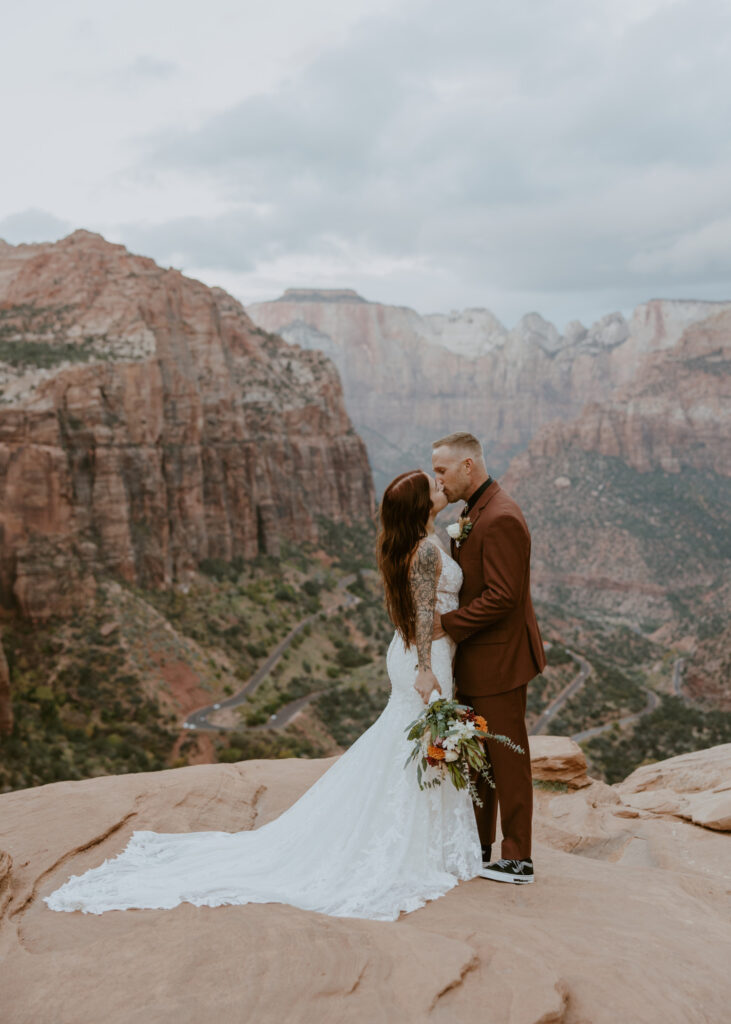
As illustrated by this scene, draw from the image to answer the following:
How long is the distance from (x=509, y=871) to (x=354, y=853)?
1.26 meters

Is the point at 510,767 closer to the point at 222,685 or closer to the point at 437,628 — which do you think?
the point at 437,628

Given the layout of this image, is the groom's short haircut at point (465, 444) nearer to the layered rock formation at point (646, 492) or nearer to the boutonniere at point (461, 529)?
the boutonniere at point (461, 529)

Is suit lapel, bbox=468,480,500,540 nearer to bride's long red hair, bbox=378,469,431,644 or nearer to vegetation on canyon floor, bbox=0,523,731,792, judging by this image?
bride's long red hair, bbox=378,469,431,644

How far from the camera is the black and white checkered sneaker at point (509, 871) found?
627 cm

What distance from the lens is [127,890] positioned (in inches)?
232

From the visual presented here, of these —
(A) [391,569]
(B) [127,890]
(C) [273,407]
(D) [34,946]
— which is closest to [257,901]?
(B) [127,890]

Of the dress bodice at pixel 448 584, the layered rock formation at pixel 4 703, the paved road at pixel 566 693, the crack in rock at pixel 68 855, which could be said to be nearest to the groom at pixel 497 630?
the dress bodice at pixel 448 584

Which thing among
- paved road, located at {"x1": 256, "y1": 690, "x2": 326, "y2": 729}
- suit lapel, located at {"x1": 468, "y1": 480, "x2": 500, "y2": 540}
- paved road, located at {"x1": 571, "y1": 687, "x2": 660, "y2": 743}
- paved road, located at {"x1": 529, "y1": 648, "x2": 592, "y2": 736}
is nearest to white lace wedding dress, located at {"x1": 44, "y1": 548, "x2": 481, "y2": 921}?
suit lapel, located at {"x1": 468, "y1": 480, "x2": 500, "y2": 540}

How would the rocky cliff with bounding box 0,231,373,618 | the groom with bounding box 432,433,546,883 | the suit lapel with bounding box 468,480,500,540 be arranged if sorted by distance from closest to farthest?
the groom with bounding box 432,433,546,883 → the suit lapel with bounding box 468,480,500,540 → the rocky cliff with bounding box 0,231,373,618

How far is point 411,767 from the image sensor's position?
20.7ft

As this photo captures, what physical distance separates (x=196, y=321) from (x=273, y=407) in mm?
12780

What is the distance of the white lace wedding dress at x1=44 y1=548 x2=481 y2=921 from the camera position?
5.77m

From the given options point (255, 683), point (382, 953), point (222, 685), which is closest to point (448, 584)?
point (382, 953)

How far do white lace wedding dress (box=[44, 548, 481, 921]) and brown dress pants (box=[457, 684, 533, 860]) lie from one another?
0.29m
